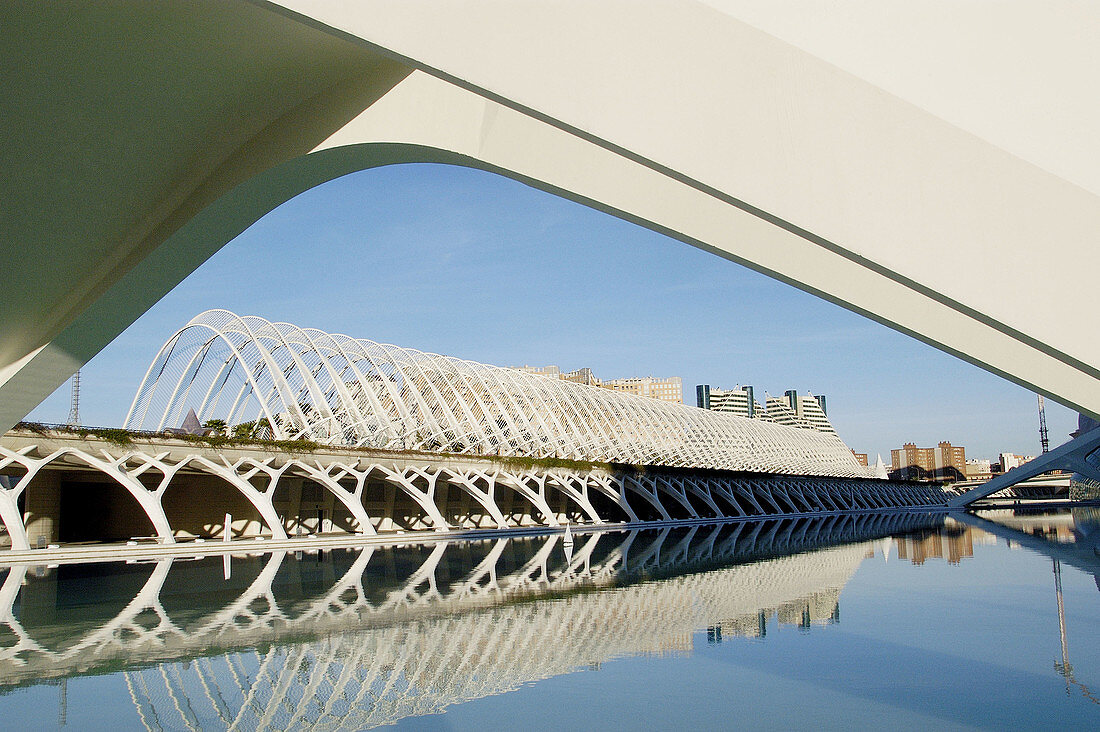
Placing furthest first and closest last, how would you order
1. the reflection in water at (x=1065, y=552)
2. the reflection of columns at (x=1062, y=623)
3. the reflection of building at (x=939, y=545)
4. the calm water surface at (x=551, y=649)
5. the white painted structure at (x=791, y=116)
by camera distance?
the reflection of building at (x=939, y=545), the reflection of columns at (x=1062, y=623), the reflection in water at (x=1065, y=552), the calm water surface at (x=551, y=649), the white painted structure at (x=791, y=116)

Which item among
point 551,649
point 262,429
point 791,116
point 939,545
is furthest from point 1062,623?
point 262,429

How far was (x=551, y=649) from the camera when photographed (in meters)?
8.63

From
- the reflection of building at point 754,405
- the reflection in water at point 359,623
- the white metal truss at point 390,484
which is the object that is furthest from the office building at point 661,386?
the reflection in water at point 359,623

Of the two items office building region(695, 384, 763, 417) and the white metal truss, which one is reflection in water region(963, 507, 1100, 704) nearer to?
the white metal truss

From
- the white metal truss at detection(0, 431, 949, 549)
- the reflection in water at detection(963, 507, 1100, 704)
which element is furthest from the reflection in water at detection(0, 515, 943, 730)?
the white metal truss at detection(0, 431, 949, 549)

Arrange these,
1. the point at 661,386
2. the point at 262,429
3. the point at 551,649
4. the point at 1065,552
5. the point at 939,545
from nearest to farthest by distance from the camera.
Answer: the point at 551,649
the point at 1065,552
the point at 939,545
the point at 262,429
the point at 661,386

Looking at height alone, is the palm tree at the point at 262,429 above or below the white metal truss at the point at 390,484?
above

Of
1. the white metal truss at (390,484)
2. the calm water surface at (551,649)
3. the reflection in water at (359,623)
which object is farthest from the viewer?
the white metal truss at (390,484)

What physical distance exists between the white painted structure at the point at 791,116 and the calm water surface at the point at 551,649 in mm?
4878

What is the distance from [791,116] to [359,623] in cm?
957

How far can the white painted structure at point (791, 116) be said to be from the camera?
5.46 feet

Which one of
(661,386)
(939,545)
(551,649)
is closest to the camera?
(551,649)

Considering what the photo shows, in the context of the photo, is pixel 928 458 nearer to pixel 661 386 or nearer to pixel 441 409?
pixel 661 386

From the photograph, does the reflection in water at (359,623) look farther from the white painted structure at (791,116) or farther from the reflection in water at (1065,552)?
the white painted structure at (791,116)
